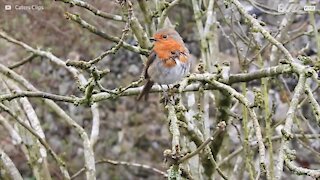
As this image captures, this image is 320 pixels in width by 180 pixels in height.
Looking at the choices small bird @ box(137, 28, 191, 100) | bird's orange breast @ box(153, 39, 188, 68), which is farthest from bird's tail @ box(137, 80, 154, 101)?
bird's orange breast @ box(153, 39, 188, 68)

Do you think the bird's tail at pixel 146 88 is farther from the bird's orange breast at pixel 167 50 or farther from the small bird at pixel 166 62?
the bird's orange breast at pixel 167 50

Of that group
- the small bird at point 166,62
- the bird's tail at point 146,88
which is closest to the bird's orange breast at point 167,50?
the small bird at point 166,62

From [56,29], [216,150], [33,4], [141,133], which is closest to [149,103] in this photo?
[141,133]

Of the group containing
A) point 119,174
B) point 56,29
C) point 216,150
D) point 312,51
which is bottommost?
point 216,150

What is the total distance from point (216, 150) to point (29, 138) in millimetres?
888

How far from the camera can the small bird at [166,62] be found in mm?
2029

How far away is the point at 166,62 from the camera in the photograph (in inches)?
81.8

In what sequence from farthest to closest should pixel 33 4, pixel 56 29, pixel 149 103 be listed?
pixel 149 103 < pixel 56 29 < pixel 33 4

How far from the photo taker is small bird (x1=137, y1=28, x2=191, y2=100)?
2.03 meters

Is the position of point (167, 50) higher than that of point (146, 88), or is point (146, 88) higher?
point (167, 50)

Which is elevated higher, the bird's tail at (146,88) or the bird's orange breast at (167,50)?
the bird's orange breast at (167,50)

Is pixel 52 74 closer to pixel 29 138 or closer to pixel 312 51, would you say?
pixel 312 51

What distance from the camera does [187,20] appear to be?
6875mm

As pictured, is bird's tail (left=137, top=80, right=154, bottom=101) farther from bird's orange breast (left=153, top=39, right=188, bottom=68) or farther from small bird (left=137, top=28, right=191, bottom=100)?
bird's orange breast (left=153, top=39, right=188, bottom=68)
